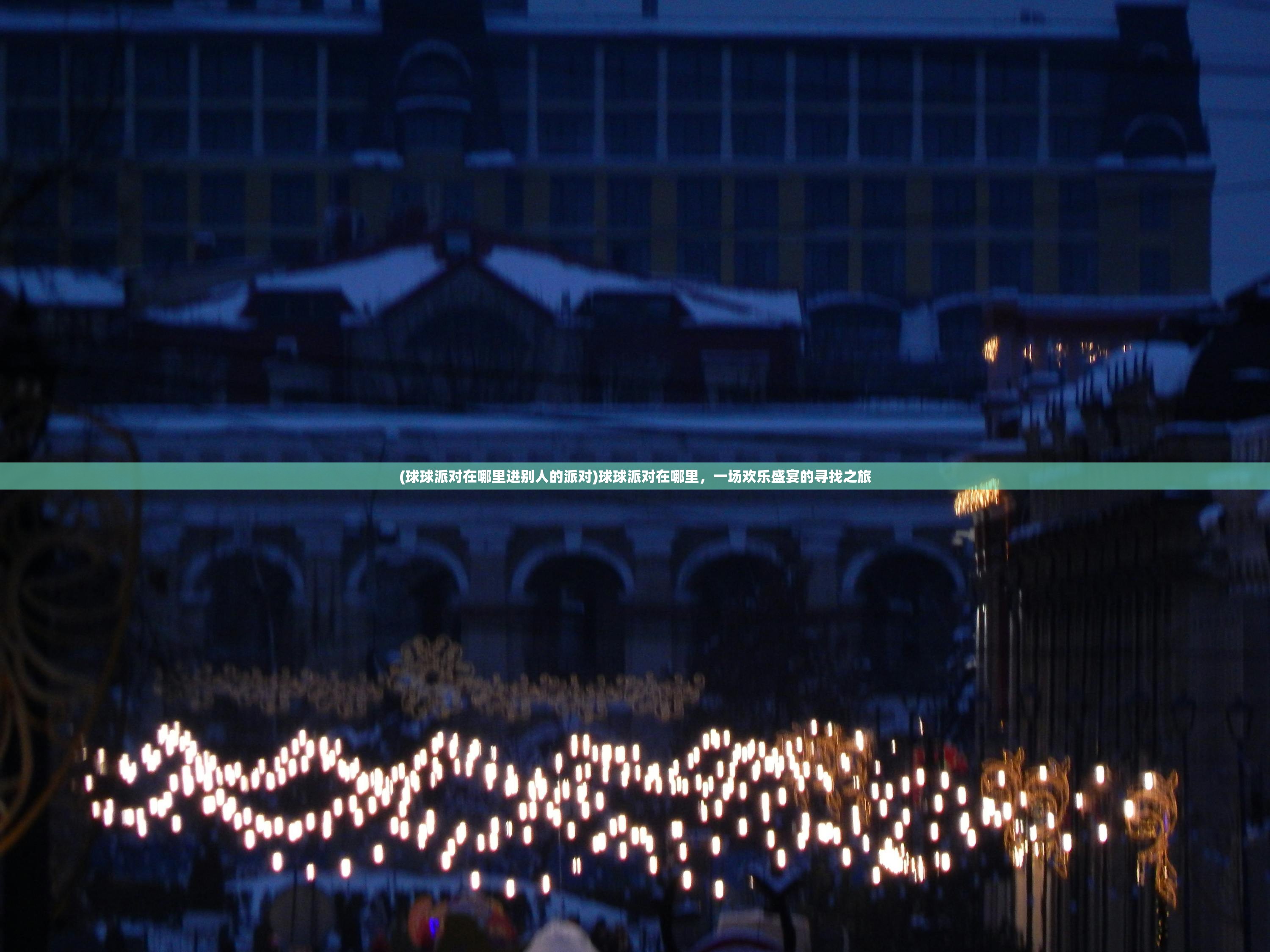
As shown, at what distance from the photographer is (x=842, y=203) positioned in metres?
11.4

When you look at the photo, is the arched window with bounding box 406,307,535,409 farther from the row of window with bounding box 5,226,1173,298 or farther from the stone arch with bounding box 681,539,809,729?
the stone arch with bounding box 681,539,809,729

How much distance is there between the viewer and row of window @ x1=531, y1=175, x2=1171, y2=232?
438 inches

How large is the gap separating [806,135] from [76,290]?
13.9 feet

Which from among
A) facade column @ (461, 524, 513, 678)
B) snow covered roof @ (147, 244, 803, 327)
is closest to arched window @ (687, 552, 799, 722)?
facade column @ (461, 524, 513, 678)

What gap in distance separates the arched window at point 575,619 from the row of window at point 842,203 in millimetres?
3758

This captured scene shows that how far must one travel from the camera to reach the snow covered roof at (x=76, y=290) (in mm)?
11000

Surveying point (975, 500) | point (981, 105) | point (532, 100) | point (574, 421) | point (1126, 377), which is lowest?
point (975, 500)

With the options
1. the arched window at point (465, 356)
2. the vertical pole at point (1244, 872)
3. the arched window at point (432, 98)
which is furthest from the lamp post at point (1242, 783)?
the arched window at point (432, 98)

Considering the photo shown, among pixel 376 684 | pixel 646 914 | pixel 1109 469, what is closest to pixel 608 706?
pixel 376 684

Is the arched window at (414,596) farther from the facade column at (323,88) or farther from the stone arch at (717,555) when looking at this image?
the facade column at (323,88)

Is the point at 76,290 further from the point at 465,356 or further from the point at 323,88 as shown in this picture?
the point at 465,356

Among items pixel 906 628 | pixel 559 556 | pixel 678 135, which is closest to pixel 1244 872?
pixel 678 135

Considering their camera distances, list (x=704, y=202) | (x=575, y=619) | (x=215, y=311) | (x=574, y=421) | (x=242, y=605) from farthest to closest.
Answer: (x=575, y=619)
(x=242, y=605)
(x=215, y=311)
(x=574, y=421)
(x=704, y=202)

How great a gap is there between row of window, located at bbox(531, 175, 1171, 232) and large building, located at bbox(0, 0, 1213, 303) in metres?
0.02
